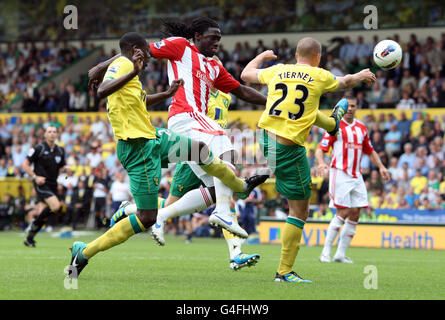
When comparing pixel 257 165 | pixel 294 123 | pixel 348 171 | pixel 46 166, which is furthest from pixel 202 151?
pixel 257 165

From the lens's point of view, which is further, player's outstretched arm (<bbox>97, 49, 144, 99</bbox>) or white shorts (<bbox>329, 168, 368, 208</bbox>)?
white shorts (<bbox>329, 168, 368, 208</bbox>)

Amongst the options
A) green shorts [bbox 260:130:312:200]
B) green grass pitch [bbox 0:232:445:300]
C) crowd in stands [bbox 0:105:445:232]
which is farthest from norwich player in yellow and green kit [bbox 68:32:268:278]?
crowd in stands [bbox 0:105:445:232]

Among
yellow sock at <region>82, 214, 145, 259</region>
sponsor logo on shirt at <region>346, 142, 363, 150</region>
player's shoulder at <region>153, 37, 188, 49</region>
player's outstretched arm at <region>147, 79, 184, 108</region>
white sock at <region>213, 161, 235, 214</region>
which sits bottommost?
yellow sock at <region>82, 214, 145, 259</region>

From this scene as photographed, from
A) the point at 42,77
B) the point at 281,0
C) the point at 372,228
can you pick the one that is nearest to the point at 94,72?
the point at 372,228

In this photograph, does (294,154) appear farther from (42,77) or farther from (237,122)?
(42,77)

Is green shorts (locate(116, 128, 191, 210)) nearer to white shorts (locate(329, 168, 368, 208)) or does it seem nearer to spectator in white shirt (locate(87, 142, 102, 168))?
white shorts (locate(329, 168, 368, 208))

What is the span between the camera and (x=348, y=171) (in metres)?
12.4

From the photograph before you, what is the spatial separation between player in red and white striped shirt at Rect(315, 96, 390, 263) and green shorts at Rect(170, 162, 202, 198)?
3497 millimetres

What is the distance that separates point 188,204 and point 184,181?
0.57m

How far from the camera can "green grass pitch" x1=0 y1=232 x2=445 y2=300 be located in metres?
6.39

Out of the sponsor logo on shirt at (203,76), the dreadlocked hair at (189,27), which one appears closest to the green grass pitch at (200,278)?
the sponsor logo on shirt at (203,76)

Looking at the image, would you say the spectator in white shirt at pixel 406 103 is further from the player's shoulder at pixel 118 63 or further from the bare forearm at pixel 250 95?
the player's shoulder at pixel 118 63

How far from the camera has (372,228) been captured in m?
16.3

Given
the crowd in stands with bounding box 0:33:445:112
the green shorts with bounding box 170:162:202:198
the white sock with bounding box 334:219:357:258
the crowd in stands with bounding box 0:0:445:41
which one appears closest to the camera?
the green shorts with bounding box 170:162:202:198
